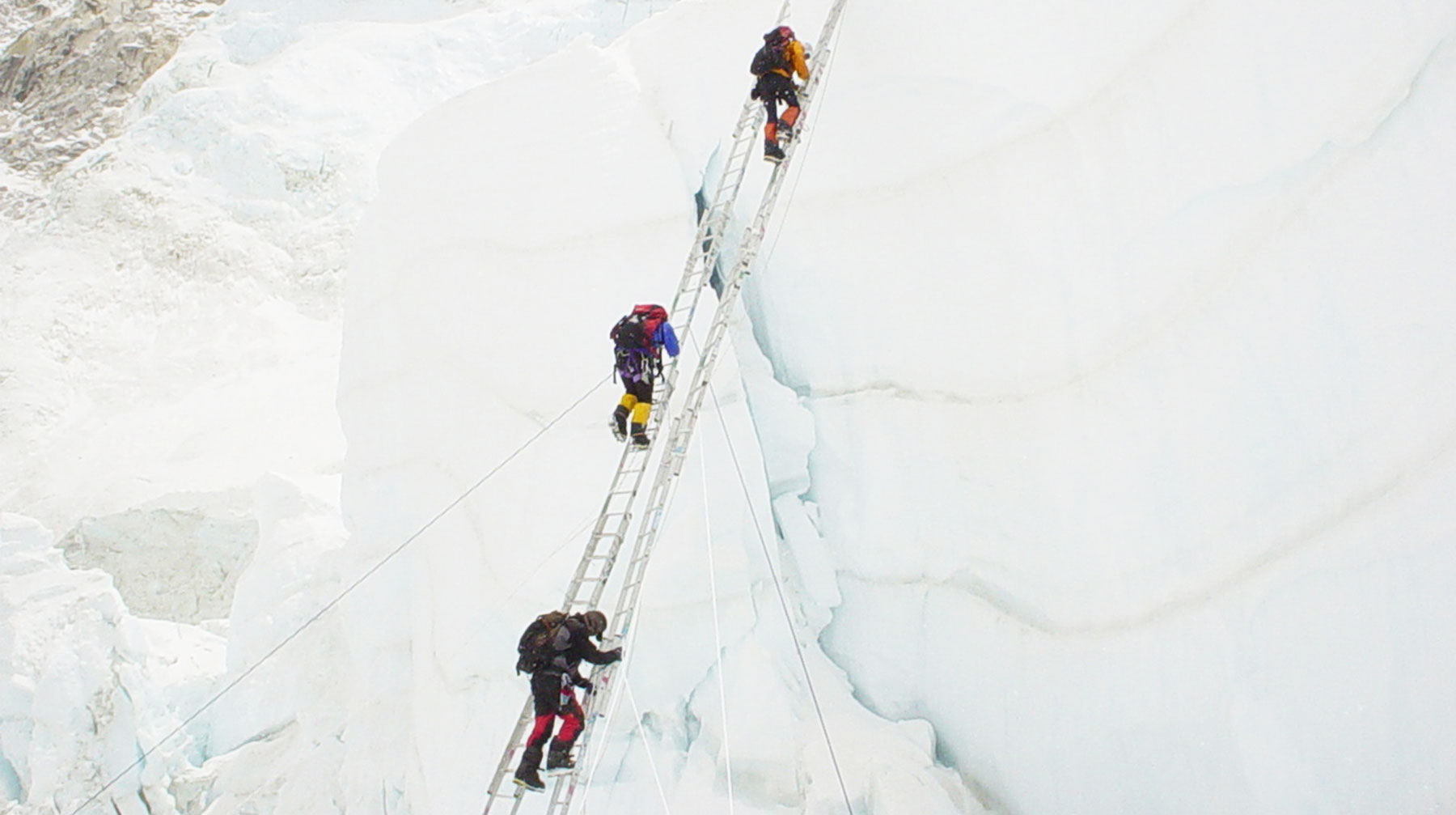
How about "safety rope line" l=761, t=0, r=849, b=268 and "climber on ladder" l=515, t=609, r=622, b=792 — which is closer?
"climber on ladder" l=515, t=609, r=622, b=792

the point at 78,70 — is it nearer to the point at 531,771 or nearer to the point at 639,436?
the point at 639,436

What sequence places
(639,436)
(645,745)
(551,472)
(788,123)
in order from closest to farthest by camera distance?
(639,436), (645,745), (788,123), (551,472)

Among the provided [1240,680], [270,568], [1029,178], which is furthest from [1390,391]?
[270,568]

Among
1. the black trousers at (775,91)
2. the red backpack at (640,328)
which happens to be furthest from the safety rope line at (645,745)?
the black trousers at (775,91)

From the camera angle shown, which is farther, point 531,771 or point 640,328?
point 640,328

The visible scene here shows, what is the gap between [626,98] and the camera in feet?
21.8

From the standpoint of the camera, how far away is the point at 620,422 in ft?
16.2

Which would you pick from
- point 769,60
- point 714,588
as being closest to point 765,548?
point 714,588

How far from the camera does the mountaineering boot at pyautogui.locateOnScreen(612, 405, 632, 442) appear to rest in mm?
4898

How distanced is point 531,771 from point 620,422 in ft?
5.85

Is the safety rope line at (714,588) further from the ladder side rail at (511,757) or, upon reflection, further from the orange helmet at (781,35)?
the orange helmet at (781,35)

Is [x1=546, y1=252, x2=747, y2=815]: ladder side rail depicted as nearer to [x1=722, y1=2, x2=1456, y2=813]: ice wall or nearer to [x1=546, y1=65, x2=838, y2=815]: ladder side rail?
[x1=546, y1=65, x2=838, y2=815]: ladder side rail

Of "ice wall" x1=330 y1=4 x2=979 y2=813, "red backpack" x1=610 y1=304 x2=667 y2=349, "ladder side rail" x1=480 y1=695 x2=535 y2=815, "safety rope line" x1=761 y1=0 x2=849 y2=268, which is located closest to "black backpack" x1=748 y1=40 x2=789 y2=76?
"safety rope line" x1=761 y1=0 x2=849 y2=268

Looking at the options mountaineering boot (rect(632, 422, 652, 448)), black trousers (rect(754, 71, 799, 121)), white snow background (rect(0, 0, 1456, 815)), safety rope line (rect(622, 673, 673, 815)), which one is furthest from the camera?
black trousers (rect(754, 71, 799, 121))
